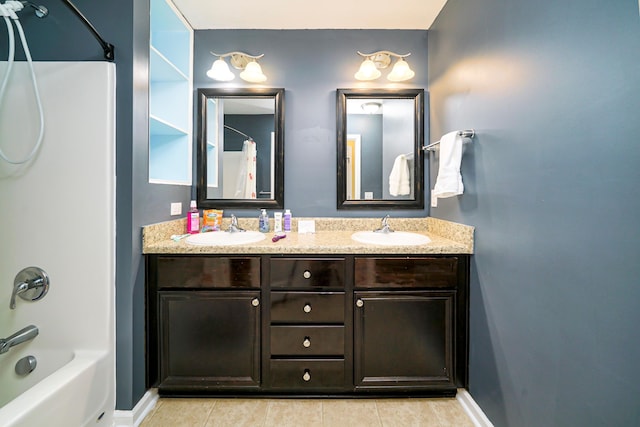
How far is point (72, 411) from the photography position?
1068mm

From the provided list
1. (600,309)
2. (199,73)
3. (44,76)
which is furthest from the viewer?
(199,73)

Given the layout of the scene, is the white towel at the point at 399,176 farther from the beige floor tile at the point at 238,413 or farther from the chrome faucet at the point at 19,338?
the chrome faucet at the point at 19,338

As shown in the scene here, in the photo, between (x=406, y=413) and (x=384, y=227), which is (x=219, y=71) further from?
(x=406, y=413)

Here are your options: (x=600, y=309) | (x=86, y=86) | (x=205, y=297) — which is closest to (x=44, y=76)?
(x=86, y=86)

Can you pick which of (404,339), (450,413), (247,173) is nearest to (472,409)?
(450,413)

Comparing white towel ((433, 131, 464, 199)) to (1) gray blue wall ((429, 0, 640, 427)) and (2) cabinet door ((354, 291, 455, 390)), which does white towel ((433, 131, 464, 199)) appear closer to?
(1) gray blue wall ((429, 0, 640, 427))

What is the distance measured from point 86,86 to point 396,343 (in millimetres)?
2054

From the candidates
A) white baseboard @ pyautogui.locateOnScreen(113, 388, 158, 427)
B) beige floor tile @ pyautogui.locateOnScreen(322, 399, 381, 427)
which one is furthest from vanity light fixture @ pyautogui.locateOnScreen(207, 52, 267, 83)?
beige floor tile @ pyautogui.locateOnScreen(322, 399, 381, 427)

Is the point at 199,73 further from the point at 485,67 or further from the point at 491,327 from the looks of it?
the point at 491,327

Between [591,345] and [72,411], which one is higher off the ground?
[591,345]

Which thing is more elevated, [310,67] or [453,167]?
[310,67]

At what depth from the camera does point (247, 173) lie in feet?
6.98

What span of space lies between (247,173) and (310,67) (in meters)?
0.94

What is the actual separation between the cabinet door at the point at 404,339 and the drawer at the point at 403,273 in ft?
0.17
